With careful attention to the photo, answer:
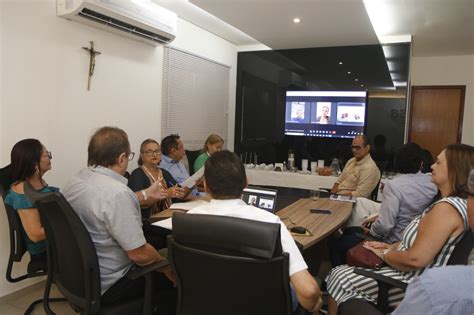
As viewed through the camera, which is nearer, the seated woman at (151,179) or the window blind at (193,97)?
the seated woman at (151,179)

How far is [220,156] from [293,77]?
4556mm

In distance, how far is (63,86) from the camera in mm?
3318

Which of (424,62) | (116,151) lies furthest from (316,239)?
(424,62)

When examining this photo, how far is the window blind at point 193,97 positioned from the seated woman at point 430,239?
10.7ft

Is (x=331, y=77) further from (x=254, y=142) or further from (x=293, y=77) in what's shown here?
(x=254, y=142)

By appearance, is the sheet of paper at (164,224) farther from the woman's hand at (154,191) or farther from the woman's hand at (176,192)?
the woman's hand at (176,192)

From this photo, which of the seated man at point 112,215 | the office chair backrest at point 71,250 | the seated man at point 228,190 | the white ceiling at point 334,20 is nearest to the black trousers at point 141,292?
the seated man at point 112,215

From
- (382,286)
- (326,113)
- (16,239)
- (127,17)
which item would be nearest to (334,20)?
(326,113)

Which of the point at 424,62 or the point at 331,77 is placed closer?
the point at 331,77

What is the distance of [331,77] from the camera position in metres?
5.61

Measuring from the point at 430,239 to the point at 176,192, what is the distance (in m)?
1.83

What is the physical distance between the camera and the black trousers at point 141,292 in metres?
1.79

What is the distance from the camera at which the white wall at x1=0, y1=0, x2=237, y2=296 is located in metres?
2.87

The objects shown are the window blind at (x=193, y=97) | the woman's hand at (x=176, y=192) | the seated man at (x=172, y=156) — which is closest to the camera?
the woman's hand at (x=176, y=192)
